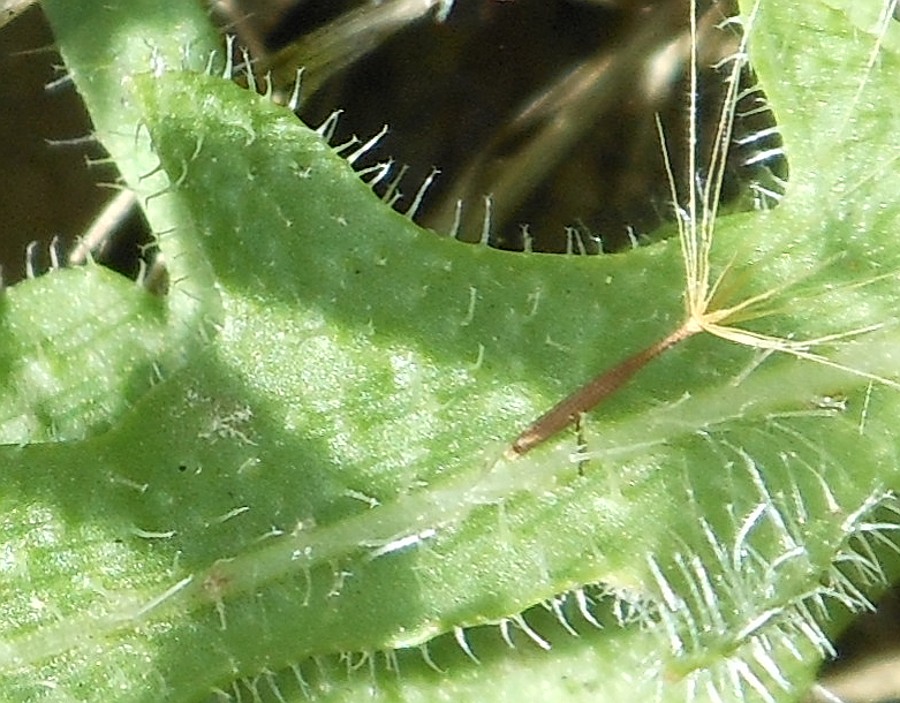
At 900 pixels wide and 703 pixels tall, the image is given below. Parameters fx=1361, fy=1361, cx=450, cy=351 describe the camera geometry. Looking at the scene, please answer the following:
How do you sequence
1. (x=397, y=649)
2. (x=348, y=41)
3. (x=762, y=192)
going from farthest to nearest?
(x=348, y=41) → (x=762, y=192) → (x=397, y=649)

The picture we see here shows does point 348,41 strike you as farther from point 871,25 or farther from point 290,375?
point 871,25

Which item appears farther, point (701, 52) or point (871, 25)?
point (701, 52)

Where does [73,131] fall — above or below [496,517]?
above

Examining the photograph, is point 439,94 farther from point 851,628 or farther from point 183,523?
point 851,628

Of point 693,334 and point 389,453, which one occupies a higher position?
point 693,334


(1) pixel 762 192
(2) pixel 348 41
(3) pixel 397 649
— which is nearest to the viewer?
(3) pixel 397 649

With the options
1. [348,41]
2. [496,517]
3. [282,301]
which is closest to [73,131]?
[348,41]

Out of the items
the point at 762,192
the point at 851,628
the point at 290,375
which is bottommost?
the point at 851,628

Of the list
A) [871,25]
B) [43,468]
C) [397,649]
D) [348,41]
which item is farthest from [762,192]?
[43,468]
